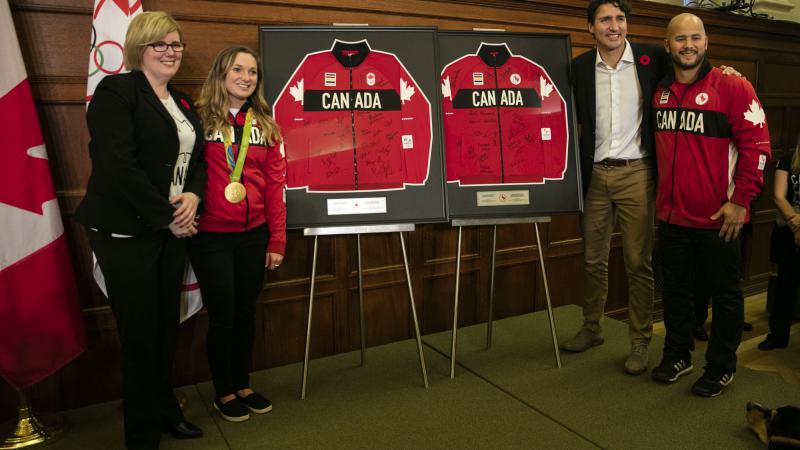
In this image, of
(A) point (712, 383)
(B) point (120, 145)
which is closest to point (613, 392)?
(A) point (712, 383)

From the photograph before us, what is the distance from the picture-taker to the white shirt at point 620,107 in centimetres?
285

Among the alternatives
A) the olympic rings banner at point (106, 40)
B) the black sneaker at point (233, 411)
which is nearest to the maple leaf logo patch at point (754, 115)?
the black sneaker at point (233, 411)

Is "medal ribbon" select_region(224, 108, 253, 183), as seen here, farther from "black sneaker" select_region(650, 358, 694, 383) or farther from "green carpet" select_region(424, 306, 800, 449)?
"black sneaker" select_region(650, 358, 694, 383)

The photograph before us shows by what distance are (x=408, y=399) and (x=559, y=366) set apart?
2.82ft

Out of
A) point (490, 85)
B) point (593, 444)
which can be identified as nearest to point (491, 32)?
point (490, 85)

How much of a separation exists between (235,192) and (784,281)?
342 centimetres

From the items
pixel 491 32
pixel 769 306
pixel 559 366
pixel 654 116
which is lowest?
pixel 769 306

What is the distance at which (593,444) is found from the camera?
227 cm

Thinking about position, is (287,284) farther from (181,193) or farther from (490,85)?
(490,85)

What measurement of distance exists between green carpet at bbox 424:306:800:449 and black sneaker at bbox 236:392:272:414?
3.21 feet

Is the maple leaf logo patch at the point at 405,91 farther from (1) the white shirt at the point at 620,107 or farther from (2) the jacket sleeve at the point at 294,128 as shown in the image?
(1) the white shirt at the point at 620,107

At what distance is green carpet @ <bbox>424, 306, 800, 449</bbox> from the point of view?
2.33 metres

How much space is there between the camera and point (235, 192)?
7.38 ft

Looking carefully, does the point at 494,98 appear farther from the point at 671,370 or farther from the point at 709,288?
the point at 671,370
